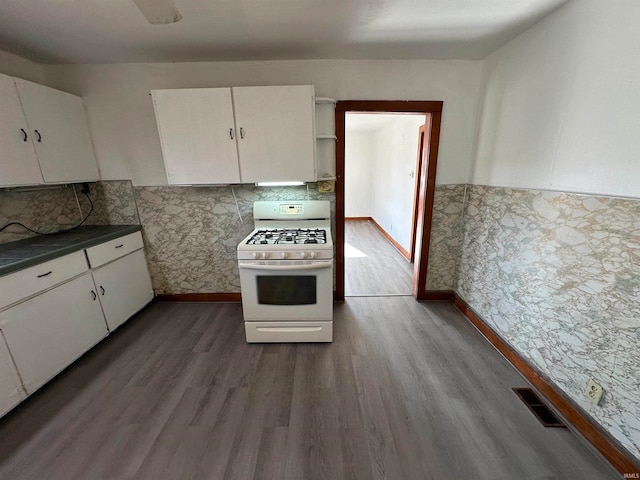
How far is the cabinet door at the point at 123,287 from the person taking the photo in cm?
216

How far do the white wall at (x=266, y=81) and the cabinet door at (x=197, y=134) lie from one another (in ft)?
1.34

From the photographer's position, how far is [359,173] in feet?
22.5

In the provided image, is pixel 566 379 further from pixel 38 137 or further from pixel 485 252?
pixel 38 137

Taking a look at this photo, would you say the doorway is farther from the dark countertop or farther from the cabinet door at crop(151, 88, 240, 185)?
the dark countertop

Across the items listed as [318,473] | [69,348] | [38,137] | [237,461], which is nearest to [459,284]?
[318,473]

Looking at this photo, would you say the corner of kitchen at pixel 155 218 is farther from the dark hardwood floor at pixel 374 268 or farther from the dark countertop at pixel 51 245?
the dark hardwood floor at pixel 374 268

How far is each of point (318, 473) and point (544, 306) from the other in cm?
164

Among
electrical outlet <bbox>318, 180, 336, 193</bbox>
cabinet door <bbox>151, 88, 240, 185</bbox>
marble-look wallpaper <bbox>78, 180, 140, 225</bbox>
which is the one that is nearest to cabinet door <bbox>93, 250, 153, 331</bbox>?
marble-look wallpaper <bbox>78, 180, 140, 225</bbox>

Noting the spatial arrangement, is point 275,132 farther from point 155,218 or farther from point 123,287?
point 123,287

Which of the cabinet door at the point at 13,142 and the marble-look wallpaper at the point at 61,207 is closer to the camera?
the cabinet door at the point at 13,142

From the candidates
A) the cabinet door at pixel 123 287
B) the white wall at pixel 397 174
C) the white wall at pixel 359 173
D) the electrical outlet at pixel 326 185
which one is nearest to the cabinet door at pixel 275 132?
the electrical outlet at pixel 326 185

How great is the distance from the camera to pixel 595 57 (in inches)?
52.1

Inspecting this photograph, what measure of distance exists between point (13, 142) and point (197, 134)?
1191mm

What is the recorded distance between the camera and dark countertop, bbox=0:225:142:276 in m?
1.58
